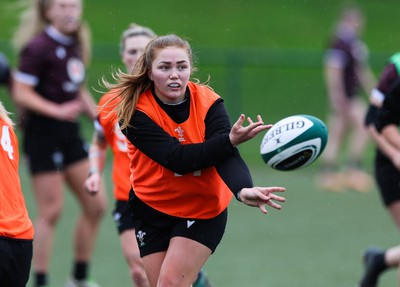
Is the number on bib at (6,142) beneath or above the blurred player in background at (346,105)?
above

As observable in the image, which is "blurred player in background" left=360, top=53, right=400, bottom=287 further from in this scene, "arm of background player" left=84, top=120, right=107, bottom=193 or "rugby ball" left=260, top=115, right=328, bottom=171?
"arm of background player" left=84, top=120, right=107, bottom=193

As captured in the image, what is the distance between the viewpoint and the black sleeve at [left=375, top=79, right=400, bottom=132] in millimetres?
6281

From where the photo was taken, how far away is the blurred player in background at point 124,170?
20.3 ft

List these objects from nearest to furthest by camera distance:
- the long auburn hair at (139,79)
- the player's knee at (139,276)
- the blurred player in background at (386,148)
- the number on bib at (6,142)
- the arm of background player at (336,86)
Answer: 1. the number on bib at (6,142)
2. the long auburn hair at (139,79)
3. the player's knee at (139,276)
4. the blurred player in background at (386,148)
5. the arm of background player at (336,86)

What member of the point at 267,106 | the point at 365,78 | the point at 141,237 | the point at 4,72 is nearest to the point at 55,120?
the point at 4,72

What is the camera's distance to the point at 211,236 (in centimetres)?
502

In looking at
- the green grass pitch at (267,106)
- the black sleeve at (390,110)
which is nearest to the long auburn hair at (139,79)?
the black sleeve at (390,110)

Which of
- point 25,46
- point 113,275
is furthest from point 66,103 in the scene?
point 113,275

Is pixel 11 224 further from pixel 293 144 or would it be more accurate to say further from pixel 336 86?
pixel 336 86

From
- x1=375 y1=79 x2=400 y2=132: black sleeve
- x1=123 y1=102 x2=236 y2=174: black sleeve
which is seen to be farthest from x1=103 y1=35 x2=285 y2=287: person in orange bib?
x1=375 y1=79 x2=400 y2=132: black sleeve

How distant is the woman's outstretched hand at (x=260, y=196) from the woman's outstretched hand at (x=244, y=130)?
25cm

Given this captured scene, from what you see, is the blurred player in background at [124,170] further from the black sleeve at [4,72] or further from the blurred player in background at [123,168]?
the black sleeve at [4,72]

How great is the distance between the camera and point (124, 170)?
6270 mm

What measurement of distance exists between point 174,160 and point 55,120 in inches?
135
